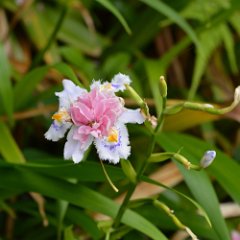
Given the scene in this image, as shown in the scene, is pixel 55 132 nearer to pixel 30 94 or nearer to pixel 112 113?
pixel 112 113

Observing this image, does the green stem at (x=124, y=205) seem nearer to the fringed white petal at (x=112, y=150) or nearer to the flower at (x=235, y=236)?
the fringed white petal at (x=112, y=150)

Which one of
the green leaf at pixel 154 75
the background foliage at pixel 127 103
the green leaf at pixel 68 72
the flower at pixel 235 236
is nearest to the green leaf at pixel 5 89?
the background foliage at pixel 127 103

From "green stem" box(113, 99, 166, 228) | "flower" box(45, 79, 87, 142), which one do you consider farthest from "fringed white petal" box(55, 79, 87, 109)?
"green stem" box(113, 99, 166, 228)

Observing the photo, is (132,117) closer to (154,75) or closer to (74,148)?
(74,148)

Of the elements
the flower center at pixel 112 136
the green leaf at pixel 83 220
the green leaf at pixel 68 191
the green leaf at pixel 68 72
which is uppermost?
the green leaf at pixel 68 72

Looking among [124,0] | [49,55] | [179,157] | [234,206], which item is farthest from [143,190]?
[124,0]
